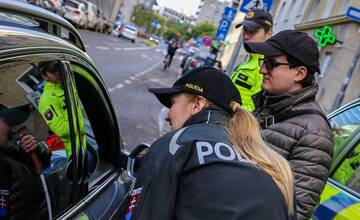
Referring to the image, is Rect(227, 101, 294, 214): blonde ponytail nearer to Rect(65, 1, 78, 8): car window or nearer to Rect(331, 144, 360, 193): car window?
Rect(331, 144, 360, 193): car window

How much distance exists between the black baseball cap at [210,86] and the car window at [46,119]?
55cm

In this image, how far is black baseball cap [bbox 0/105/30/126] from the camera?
1.71m

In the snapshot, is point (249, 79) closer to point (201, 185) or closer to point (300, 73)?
point (300, 73)

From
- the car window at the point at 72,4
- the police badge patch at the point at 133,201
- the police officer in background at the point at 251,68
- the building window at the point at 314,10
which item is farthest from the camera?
the car window at the point at 72,4

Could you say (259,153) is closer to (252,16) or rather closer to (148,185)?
(148,185)

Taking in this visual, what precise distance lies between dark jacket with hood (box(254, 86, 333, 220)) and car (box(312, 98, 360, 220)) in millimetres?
382

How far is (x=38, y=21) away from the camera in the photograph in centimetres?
202

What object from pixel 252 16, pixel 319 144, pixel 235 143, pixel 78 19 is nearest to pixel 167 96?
pixel 235 143

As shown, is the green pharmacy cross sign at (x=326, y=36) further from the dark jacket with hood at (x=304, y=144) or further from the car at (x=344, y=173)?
the dark jacket with hood at (x=304, y=144)

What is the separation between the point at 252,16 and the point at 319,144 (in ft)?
6.71

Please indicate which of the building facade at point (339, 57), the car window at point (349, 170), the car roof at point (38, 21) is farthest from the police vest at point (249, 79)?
the building facade at point (339, 57)

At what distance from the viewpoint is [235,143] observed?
5.08 feet

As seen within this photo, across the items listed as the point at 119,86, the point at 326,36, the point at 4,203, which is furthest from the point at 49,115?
the point at 326,36

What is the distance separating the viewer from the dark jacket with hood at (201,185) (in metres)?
1.30
